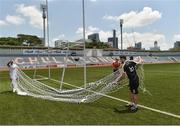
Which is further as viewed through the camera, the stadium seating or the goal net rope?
the stadium seating

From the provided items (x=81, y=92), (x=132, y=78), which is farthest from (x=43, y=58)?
(x=132, y=78)

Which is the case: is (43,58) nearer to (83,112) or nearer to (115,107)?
(115,107)

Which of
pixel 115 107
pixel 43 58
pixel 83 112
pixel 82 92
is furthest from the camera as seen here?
pixel 43 58

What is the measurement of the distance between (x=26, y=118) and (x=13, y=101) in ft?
13.6

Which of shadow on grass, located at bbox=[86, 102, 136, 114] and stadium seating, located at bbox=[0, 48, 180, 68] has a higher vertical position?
stadium seating, located at bbox=[0, 48, 180, 68]

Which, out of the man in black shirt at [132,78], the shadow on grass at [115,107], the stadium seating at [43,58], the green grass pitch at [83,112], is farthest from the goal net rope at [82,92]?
the stadium seating at [43,58]

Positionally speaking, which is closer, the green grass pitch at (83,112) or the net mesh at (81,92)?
the green grass pitch at (83,112)

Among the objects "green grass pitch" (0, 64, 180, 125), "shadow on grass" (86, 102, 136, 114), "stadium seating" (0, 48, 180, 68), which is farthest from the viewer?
"stadium seating" (0, 48, 180, 68)

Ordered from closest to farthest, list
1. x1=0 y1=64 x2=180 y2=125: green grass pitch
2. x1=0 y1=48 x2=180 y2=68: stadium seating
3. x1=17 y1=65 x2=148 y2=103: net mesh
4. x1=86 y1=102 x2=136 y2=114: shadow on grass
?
x1=0 y1=64 x2=180 y2=125: green grass pitch < x1=86 y1=102 x2=136 y2=114: shadow on grass < x1=17 y1=65 x2=148 y2=103: net mesh < x1=0 y1=48 x2=180 y2=68: stadium seating

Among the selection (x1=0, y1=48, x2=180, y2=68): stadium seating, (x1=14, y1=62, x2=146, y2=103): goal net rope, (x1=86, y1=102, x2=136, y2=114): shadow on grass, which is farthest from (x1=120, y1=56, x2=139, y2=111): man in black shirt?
(x1=0, y1=48, x2=180, y2=68): stadium seating

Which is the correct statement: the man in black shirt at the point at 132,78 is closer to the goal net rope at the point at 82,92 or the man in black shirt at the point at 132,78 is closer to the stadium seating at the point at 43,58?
the goal net rope at the point at 82,92

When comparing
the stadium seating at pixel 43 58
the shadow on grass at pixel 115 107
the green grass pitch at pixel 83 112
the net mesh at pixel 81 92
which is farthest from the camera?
the stadium seating at pixel 43 58

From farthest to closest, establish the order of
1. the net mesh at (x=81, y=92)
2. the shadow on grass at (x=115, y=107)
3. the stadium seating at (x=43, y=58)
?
the stadium seating at (x=43, y=58), the net mesh at (x=81, y=92), the shadow on grass at (x=115, y=107)

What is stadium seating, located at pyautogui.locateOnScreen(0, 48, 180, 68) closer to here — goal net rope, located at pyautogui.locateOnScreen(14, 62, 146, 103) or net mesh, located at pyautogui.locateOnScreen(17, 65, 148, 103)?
net mesh, located at pyautogui.locateOnScreen(17, 65, 148, 103)
